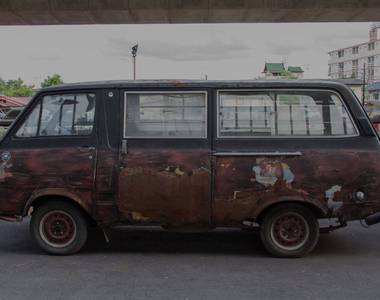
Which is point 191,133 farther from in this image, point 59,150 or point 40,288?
point 40,288

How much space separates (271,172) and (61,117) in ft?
8.23

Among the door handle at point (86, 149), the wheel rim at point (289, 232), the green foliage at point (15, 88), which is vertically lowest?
the wheel rim at point (289, 232)

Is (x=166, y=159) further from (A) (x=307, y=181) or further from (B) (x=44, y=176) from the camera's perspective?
(A) (x=307, y=181)

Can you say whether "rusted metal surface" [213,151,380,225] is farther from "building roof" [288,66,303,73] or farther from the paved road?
"building roof" [288,66,303,73]

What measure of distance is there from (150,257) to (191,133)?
149 cm

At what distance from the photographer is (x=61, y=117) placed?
6.50 m

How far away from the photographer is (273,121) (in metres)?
6.31

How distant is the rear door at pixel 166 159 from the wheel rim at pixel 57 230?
685 millimetres

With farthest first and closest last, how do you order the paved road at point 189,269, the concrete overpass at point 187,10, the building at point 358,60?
the building at point 358,60 < the concrete overpass at point 187,10 < the paved road at point 189,269

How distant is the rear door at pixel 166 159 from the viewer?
617 cm

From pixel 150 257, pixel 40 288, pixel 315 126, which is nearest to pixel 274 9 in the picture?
pixel 315 126

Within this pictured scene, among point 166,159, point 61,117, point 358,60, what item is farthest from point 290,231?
point 358,60

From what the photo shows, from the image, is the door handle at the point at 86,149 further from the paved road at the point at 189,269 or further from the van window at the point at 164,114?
the paved road at the point at 189,269

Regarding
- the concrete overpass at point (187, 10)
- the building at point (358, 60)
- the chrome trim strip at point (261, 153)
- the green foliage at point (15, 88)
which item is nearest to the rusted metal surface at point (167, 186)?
the chrome trim strip at point (261, 153)
